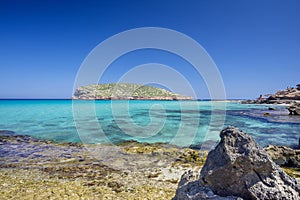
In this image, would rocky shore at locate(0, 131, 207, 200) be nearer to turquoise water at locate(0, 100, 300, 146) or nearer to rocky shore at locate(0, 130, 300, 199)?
rocky shore at locate(0, 130, 300, 199)

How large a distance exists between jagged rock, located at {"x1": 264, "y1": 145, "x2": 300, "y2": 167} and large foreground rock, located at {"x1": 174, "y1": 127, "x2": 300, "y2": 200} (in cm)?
744

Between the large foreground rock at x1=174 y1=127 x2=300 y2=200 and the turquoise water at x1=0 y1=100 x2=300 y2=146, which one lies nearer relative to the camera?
the large foreground rock at x1=174 y1=127 x2=300 y2=200

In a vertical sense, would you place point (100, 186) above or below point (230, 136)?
below

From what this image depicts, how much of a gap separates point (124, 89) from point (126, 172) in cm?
12930

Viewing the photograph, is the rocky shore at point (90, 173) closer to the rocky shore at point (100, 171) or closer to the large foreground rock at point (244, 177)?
the rocky shore at point (100, 171)

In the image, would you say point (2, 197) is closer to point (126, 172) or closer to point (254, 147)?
point (126, 172)

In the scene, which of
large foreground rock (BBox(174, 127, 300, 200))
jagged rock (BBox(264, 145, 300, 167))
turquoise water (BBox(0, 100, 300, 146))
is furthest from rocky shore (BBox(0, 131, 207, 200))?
turquoise water (BBox(0, 100, 300, 146))

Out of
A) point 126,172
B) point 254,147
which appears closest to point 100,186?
point 126,172

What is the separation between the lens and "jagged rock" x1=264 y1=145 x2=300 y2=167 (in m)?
9.39

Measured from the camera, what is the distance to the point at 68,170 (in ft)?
29.1

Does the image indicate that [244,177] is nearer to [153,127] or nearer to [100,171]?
[100,171]

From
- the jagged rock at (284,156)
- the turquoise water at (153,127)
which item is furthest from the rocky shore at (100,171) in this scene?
the turquoise water at (153,127)

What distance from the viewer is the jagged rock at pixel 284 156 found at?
30.8 feet

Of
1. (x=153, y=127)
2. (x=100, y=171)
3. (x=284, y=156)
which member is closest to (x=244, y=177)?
(x=100, y=171)
